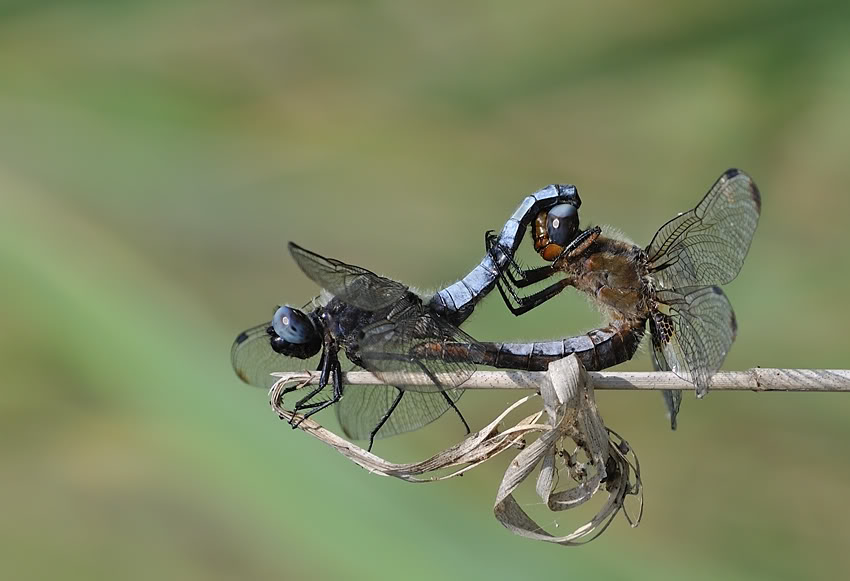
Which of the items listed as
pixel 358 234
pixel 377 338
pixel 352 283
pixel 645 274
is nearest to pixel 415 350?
pixel 377 338

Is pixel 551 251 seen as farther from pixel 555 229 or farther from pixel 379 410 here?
pixel 379 410

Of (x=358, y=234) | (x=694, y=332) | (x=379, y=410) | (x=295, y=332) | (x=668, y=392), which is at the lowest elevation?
(x=668, y=392)

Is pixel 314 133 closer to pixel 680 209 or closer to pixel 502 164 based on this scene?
pixel 502 164

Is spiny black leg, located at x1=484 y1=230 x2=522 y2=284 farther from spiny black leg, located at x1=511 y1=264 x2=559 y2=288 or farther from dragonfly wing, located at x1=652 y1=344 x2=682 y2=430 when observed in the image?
dragonfly wing, located at x1=652 y1=344 x2=682 y2=430

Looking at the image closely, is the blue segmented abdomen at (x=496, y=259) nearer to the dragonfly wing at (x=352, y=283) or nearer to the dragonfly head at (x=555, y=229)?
the dragonfly head at (x=555, y=229)

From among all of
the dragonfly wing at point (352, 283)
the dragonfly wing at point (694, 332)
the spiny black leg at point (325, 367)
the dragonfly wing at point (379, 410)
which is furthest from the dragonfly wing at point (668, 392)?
the spiny black leg at point (325, 367)

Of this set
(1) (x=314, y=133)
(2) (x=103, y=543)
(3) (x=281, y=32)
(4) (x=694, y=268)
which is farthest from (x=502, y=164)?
(2) (x=103, y=543)

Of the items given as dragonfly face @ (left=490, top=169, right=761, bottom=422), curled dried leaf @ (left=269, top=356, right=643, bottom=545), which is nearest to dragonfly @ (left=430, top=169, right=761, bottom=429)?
dragonfly face @ (left=490, top=169, right=761, bottom=422)
